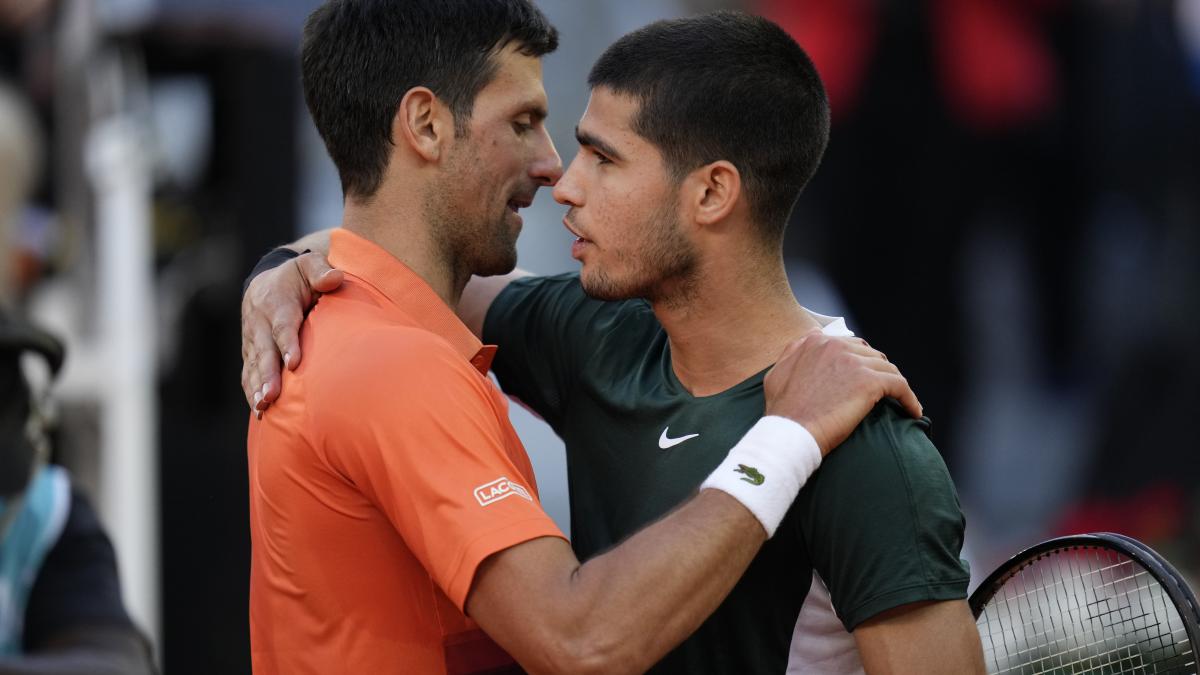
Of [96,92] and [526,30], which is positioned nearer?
[526,30]

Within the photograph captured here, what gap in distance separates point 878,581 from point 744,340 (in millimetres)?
616

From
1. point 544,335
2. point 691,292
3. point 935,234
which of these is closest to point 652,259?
point 691,292

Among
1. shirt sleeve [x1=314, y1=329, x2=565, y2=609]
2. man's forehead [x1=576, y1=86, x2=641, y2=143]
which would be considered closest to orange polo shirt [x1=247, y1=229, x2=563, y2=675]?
shirt sleeve [x1=314, y1=329, x2=565, y2=609]

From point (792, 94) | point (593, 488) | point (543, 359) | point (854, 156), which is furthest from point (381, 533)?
point (854, 156)

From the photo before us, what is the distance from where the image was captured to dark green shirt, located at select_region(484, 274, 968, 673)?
2.60 meters

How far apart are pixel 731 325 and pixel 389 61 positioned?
0.84 metres

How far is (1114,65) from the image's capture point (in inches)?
330

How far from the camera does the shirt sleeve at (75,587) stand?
2.72 m

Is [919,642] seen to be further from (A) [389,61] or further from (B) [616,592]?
(A) [389,61]

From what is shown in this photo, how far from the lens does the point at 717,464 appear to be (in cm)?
285

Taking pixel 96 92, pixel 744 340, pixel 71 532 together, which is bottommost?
pixel 71 532

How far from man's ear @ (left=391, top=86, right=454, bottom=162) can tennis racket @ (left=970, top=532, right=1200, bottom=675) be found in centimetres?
134

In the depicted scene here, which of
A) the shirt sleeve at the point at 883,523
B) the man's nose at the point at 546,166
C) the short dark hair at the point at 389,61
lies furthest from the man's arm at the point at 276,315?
the shirt sleeve at the point at 883,523

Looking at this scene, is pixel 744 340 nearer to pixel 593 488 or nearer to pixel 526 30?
pixel 593 488
